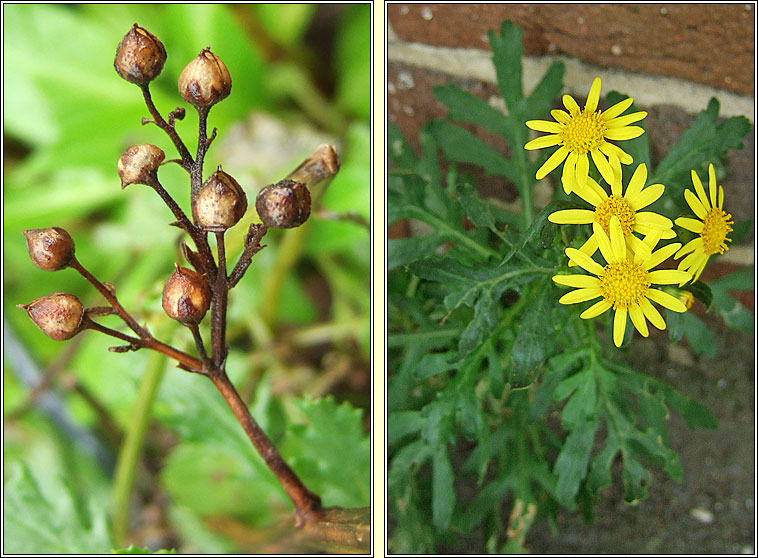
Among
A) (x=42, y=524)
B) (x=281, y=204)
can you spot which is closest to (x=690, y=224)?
(x=281, y=204)

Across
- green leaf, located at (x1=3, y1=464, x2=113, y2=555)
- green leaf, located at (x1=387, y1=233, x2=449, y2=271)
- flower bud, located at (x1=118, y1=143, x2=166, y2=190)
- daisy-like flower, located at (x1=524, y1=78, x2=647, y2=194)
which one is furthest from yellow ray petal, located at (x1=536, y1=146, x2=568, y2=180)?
green leaf, located at (x1=3, y1=464, x2=113, y2=555)

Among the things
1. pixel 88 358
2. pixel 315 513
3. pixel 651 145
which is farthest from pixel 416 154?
pixel 88 358

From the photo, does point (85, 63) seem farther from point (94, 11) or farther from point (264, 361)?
point (264, 361)

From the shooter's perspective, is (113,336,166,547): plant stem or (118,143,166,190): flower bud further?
(113,336,166,547): plant stem

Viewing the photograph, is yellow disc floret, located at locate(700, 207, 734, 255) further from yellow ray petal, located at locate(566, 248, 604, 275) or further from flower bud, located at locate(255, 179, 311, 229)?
flower bud, located at locate(255, 179, 311, 229)

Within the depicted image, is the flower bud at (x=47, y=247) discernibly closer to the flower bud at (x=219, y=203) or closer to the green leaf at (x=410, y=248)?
the flower bud at (x=219, y=203)

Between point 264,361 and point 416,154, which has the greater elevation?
point 416,154
